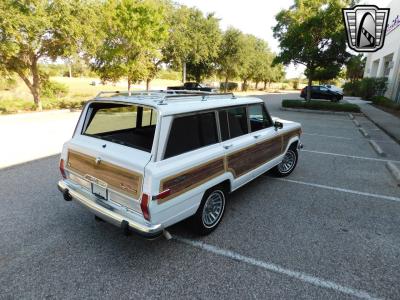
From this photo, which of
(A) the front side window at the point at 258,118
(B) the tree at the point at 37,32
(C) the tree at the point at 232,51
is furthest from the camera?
(C) the tree at the point at 232,51

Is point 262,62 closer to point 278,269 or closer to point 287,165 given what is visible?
point 287,165

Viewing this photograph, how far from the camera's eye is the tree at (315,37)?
53.7 ft

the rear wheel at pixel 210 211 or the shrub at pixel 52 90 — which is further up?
the shrub at pixel 52 90

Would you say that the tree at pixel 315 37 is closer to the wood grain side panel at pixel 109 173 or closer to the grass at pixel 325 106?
the grass at pixel 325 106

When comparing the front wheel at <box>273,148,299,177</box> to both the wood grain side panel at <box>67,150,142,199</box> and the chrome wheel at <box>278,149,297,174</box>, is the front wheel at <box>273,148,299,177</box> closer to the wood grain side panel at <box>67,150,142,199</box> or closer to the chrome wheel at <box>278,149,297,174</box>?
the chrome wheel at <box>278,149,297,174</box>

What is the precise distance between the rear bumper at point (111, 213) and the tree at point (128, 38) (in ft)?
47.9

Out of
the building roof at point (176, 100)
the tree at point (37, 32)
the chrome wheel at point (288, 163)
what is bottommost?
the chrome wheel at point (288, 163)

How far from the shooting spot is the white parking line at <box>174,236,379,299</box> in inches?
111

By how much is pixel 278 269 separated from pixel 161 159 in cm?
192

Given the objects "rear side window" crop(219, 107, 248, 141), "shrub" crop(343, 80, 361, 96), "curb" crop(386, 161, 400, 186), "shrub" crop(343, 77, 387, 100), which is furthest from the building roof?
"shrub" crop(343, 80, 361, 96)

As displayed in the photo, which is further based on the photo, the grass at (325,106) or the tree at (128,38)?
the grass at (325,106)

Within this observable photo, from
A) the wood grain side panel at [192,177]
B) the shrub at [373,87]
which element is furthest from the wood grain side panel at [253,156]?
the shrub at [373,87]

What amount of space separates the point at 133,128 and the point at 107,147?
1.11 m

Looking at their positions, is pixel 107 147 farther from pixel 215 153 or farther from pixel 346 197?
pixel 346 197
